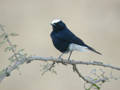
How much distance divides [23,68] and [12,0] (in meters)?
1.79

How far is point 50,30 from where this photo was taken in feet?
25.6

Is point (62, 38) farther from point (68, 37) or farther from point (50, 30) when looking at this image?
point (50, 30)

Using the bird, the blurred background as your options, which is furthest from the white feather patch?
the blurred background

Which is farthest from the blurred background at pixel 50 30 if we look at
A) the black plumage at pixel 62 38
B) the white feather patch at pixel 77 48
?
the white feather patch at pixel 77 48

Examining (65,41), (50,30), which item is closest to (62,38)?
(65,41)

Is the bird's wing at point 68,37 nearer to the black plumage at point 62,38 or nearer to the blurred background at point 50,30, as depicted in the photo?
the black plumage at point 62,38

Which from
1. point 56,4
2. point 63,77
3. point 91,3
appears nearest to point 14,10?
point 56,4

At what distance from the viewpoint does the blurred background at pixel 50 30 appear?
22.8 feet

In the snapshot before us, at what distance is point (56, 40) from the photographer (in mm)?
3982

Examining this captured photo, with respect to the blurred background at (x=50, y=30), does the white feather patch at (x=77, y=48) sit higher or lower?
higher

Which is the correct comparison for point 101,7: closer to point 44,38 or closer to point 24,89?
point 44,38

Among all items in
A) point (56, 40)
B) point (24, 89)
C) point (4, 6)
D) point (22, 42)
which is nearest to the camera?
point (56, 40)

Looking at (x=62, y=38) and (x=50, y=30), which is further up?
(x=62, y=38)

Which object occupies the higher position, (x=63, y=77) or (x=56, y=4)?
(x=56, y=4)
